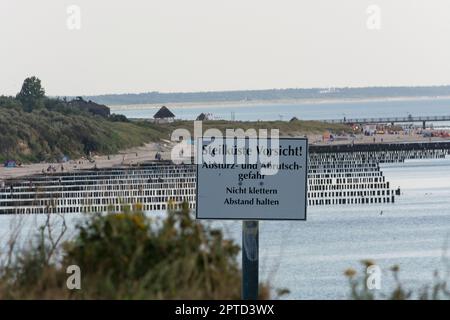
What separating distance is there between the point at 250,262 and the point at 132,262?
996 mm

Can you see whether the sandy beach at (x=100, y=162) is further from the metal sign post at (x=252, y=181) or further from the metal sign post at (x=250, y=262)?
the metal sign post at (x=252, y=181)

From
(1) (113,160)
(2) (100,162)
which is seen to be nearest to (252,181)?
(2) (100,162)

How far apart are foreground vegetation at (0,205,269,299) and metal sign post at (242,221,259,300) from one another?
47 cm

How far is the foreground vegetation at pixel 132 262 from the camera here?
7922 millimetres

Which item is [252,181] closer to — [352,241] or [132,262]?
[132,262]

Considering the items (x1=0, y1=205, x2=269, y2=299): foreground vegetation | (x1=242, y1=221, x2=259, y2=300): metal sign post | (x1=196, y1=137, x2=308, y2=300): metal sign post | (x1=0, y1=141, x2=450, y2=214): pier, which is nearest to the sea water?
(x1=0, y1=141, x2=450, y2=214): pier

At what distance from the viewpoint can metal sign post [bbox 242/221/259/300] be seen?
7.45 meters

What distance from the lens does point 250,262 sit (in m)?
7.48

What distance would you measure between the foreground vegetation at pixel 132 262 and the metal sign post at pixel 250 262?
47cm

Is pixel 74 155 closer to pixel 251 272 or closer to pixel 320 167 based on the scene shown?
pixel 320 167

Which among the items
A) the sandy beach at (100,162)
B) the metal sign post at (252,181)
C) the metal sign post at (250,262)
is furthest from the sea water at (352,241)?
the sandy beach at (100,162)

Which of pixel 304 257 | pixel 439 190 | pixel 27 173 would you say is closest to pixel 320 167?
pixel 439 190
